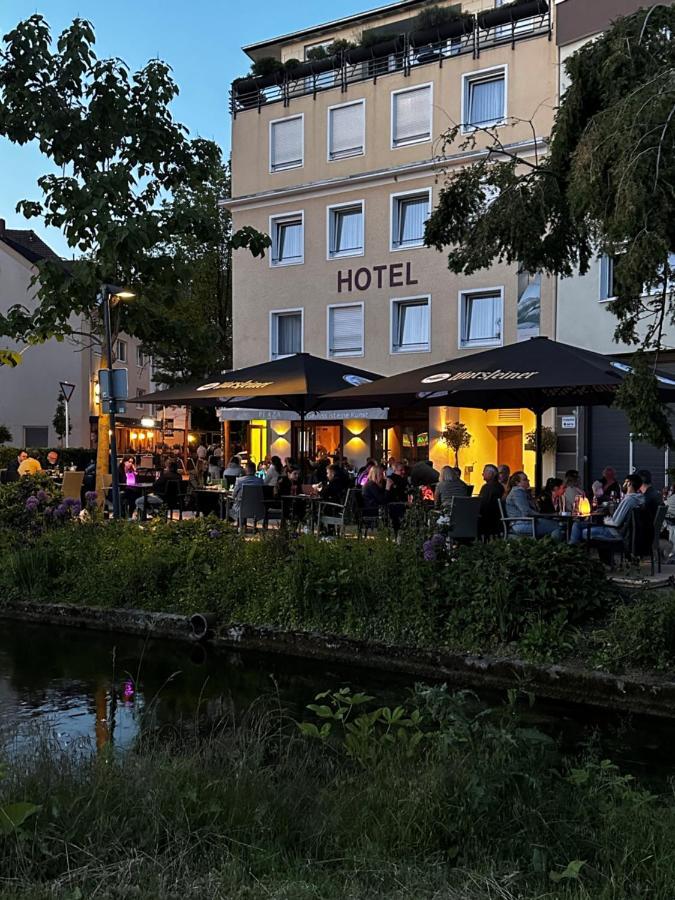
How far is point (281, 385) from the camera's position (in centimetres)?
1351

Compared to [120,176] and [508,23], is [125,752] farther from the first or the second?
[508,23]

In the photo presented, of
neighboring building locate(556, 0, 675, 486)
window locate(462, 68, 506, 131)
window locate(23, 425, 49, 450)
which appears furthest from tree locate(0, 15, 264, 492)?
window locate(23, 425, 49, 450)

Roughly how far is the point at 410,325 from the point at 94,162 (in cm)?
1602

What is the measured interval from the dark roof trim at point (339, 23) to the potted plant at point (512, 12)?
4122mm

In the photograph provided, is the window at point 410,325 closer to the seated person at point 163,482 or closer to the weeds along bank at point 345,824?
the seated person at point 163,482

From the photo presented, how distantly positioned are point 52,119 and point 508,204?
250 inches

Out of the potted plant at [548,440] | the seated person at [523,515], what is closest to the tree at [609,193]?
the seated person at [523,515]

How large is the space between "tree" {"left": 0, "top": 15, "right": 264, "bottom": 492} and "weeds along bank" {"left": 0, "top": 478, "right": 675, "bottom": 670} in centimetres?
295

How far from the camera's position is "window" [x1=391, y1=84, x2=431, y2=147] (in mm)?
27078

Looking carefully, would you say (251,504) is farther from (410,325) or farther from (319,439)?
(319,439)

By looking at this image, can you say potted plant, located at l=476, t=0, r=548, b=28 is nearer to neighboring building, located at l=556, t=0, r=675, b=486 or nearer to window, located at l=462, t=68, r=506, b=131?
neighboring building, located at l=556, t=0, r=675, b=486

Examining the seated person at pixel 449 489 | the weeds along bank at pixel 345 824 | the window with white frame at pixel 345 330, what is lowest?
the weeds along bank at pixel 345 824

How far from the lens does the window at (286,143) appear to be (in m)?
29.5

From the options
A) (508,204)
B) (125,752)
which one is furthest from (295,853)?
(508,204)
